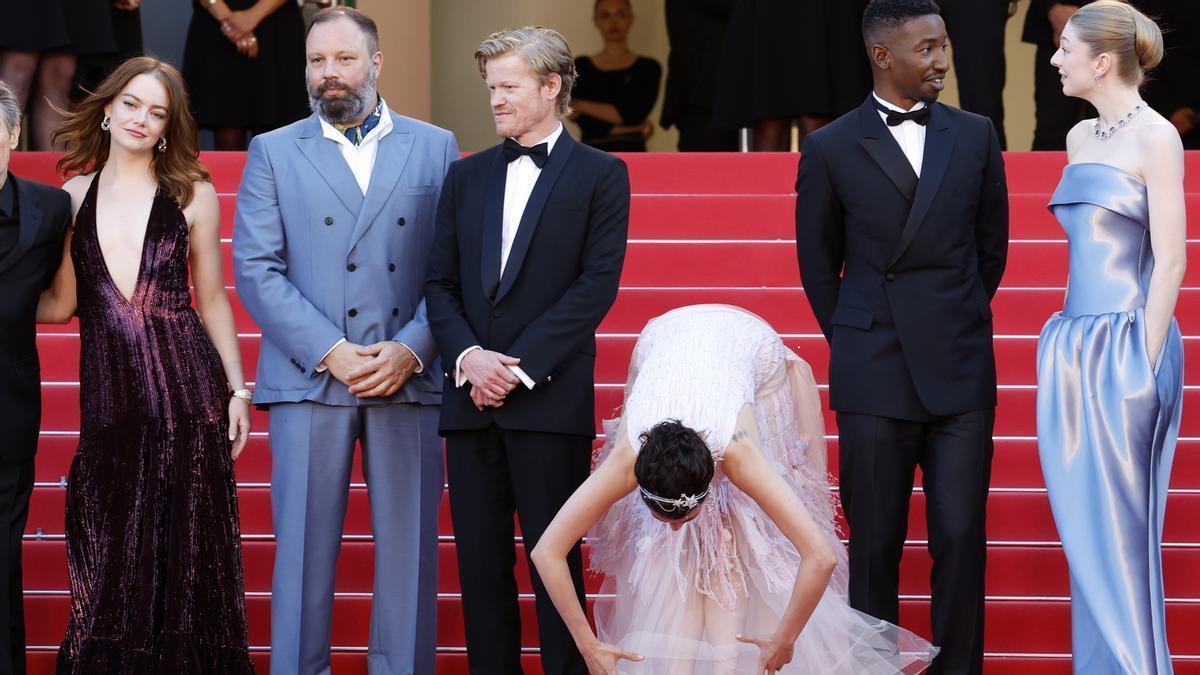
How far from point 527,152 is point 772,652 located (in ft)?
5.22

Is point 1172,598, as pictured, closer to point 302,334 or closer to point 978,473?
point 978,473

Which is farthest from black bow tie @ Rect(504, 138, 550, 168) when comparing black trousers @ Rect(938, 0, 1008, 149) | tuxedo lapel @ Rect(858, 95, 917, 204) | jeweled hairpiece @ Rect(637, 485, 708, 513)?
black trousers @ Rect(938, 0, 1008, 149)

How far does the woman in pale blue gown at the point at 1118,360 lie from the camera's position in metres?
4.52

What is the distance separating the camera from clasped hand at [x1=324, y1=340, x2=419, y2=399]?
4.75 m

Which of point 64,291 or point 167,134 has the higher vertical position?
point 167,134

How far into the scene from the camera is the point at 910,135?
4.75 metres

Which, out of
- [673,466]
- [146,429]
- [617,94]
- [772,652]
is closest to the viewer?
[673,466]

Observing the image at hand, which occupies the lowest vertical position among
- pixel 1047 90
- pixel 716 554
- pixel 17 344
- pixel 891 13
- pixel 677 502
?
pixel 716 554

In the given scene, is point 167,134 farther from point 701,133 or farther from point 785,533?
point 701,133

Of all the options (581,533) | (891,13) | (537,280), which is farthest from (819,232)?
(581,533)

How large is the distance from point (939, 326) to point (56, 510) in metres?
3.18

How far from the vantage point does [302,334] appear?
15.7 feet

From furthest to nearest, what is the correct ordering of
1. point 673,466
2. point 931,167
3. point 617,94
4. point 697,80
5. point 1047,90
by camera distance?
point 617,94, point 697,80, point 1047,90, point 931,167, point 673,466

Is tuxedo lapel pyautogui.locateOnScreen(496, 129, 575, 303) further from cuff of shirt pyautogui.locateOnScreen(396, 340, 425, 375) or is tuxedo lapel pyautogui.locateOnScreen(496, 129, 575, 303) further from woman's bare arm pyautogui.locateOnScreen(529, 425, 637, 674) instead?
woman's bare arm pyautogui.locateOnScreen(529, 425, 637, 674)
